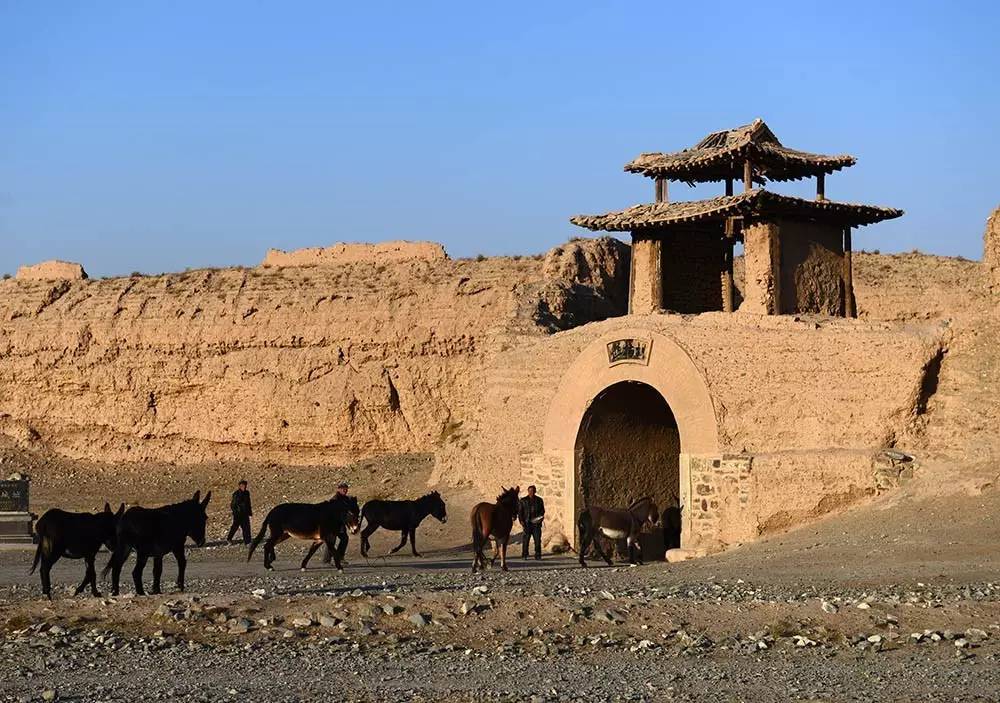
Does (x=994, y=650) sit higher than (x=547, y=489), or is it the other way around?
(x=547, y=489)

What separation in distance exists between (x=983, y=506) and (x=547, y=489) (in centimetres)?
840

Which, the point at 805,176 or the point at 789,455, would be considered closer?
the point at 789,455

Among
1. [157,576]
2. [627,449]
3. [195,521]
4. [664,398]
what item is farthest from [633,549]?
[157,576]

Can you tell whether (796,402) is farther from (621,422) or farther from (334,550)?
(334,550)

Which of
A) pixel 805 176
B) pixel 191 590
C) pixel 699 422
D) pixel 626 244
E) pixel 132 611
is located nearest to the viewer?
pixel 132 611

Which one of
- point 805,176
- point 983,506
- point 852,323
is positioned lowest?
point 983,506

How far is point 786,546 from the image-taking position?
19438mm

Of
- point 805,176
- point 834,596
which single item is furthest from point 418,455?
point 834,596

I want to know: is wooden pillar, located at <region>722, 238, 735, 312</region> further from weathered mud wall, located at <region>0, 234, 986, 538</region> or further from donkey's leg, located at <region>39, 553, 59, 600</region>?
donkey's leg, located at <region>39, 553, 59, 600</region>

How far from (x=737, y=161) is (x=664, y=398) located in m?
5.80

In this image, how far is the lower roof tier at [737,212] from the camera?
24.4m

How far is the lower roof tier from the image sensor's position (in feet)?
80.0

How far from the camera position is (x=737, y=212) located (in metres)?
24.8

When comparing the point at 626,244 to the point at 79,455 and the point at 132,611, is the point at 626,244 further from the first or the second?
the point at 132,611
